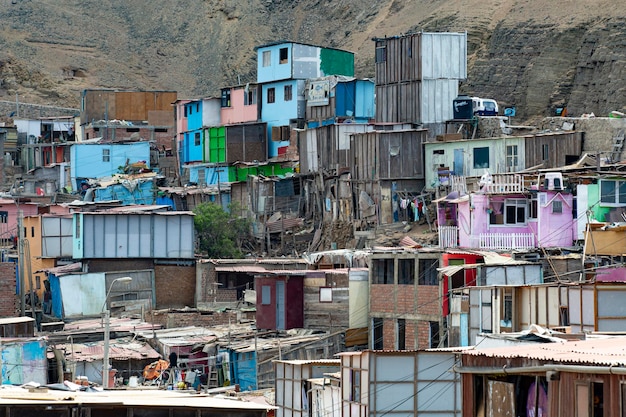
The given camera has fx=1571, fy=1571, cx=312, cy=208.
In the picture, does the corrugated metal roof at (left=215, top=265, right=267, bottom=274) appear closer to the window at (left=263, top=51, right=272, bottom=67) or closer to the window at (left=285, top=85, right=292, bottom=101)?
the window at (left=285, top=85, right=292, bottom=101)

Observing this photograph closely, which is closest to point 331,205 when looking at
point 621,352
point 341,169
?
point 341,169

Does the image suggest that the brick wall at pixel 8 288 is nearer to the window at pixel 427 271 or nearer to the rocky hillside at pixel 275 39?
the window at pixel 427 271

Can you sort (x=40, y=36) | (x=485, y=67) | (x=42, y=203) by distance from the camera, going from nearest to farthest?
(x=42, y=203) < (x=485, y=67) < (x=40, y=36)

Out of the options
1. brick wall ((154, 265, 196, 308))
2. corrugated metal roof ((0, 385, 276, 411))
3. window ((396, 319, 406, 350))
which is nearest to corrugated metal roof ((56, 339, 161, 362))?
window ((396, 319, 406, 350))

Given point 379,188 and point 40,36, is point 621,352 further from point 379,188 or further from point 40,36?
point 40,36

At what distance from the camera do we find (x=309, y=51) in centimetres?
6544

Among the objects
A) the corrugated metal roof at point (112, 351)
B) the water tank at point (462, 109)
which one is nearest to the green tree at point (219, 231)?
the water tank at point (462, 109)

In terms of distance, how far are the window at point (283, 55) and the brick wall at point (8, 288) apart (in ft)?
67.6

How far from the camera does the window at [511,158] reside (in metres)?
51.4

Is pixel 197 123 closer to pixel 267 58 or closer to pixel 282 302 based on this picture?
pixel 267 58

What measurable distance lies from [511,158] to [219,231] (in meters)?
11.4

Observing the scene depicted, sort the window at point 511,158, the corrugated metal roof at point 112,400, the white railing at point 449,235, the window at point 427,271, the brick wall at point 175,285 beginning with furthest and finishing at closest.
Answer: the brick wall at point 175,285
the window at point 511,158
the white railing at point 449,235
the window at point 427,271
the corrugated metal roof at point 112,400

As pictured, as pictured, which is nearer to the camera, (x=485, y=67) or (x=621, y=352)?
(x=621, y=352)

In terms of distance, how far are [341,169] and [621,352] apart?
38.7 m
